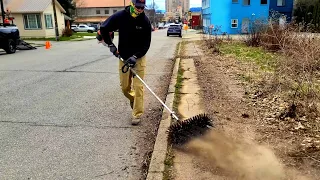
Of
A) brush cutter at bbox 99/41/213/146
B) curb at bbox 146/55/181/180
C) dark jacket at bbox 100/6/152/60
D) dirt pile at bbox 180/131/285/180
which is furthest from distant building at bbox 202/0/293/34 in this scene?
dirt pile at bbox 180/131/285/180

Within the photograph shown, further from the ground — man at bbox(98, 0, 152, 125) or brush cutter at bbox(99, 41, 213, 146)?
man at bbox(98, 0, 152, 125)

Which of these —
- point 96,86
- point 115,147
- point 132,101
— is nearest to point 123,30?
point 132,101

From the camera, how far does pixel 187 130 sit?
4.12 metres

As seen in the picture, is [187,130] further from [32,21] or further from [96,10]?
[96,10]

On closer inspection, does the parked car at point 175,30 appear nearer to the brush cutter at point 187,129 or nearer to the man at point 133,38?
the man at point 133,38

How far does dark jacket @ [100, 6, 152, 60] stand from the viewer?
4609mm

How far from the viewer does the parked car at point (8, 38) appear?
16.2m

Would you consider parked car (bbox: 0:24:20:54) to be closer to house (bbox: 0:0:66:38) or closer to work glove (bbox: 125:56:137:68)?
work glove (bbox: 125:56:137:68)

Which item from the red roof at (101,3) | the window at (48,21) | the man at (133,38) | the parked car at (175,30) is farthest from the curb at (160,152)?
the red roof at (101,3)

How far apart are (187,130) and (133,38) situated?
1.56 meters

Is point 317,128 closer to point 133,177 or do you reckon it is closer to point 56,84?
point 133,177

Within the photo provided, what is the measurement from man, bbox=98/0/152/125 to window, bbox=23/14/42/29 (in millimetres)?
32608

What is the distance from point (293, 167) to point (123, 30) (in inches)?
111

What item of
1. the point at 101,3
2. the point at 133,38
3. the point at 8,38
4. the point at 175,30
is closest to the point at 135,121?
the point at 133,38
